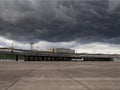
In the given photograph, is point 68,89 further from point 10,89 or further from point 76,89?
point 10,89

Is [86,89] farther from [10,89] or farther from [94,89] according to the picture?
[10,89]

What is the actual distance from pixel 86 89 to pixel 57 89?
5.33ft

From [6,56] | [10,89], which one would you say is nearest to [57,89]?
[10,89]

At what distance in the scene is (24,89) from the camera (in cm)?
1492

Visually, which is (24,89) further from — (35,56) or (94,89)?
→ (35,56)

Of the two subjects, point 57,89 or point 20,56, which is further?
point 20,56

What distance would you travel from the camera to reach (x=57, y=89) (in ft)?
49.2

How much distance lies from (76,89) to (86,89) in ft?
1.84

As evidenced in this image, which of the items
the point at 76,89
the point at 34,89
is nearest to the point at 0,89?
the point at 34,89

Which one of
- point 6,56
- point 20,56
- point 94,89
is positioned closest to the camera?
point 94,89

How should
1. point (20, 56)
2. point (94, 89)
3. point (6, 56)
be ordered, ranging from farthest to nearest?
point (20, 56), point (6, 56), point (94, 89)

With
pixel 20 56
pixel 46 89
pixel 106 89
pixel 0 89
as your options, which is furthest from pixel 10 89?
pixel 20 56

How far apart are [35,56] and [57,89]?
18461cm

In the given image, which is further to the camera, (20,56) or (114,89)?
(20,56)
